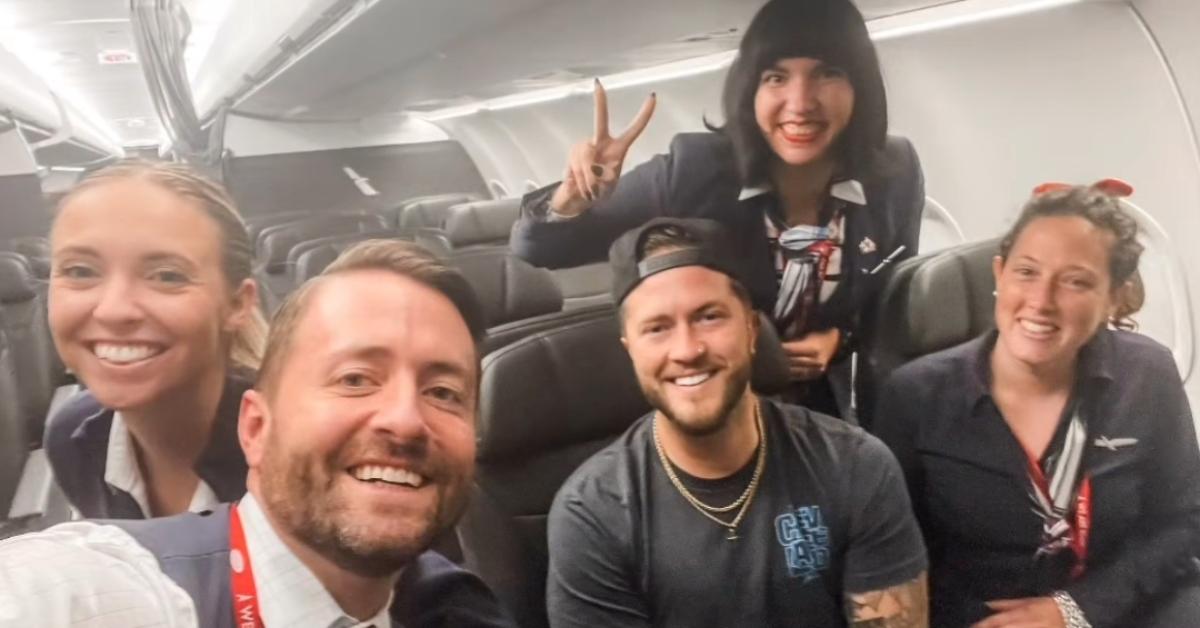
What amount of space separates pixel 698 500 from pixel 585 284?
0.99 ft

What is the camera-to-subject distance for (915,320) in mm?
1336

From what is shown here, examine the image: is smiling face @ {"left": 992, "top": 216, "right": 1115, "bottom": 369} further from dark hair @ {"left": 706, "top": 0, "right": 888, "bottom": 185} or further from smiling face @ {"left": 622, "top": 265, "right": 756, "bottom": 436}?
smiling face @ {"left": 622, "top": 265, "right": 756, "bottom": 436}

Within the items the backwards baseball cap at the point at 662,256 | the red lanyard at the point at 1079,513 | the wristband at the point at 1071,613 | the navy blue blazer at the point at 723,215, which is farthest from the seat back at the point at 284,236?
the wristband at the point at 1071,613

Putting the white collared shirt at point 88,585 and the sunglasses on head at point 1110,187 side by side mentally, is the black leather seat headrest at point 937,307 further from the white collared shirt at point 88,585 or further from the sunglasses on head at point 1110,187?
the white collared shirt at point 88,585

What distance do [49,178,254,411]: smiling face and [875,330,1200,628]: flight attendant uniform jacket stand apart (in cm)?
93

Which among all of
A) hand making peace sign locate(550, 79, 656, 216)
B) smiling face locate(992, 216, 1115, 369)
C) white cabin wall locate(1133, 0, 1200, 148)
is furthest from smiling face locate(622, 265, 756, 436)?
white cabin wall locate(1133, 0, 1200, 148)

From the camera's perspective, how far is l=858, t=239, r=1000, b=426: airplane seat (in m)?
1.30

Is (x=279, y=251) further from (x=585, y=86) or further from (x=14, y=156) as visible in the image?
(x=585, y=86)

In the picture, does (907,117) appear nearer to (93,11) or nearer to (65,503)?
(93,11)

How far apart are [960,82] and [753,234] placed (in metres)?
0.45

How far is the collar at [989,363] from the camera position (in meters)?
1.34

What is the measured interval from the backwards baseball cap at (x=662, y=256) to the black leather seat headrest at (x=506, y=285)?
78 mm

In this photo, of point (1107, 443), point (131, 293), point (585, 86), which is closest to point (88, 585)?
point (131, 293)

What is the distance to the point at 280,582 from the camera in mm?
851
